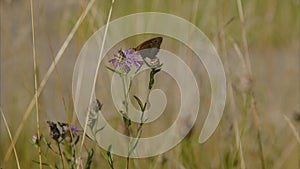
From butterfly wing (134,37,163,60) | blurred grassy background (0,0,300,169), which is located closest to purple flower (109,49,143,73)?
butterfly wing (134,37,163,60)

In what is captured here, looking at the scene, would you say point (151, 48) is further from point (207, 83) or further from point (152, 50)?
point (207, 83)

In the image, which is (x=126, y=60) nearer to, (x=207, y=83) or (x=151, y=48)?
(x=151, y=48)

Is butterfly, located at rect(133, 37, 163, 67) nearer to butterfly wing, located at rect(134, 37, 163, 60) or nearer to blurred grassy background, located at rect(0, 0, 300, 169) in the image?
butterfly wing, located at rect(134, 37, 163, 60)

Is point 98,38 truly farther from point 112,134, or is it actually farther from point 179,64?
point 179,64

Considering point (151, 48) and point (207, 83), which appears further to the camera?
point (207, 83)

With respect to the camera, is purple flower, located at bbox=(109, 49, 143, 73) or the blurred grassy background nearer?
purple flower, located at bbox=(109, 49, 143, 73)

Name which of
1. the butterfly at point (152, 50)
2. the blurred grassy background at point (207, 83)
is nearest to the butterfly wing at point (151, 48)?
the butterfly at point (152, 50)

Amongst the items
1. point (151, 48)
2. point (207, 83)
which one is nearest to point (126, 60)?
point (151, 48)
